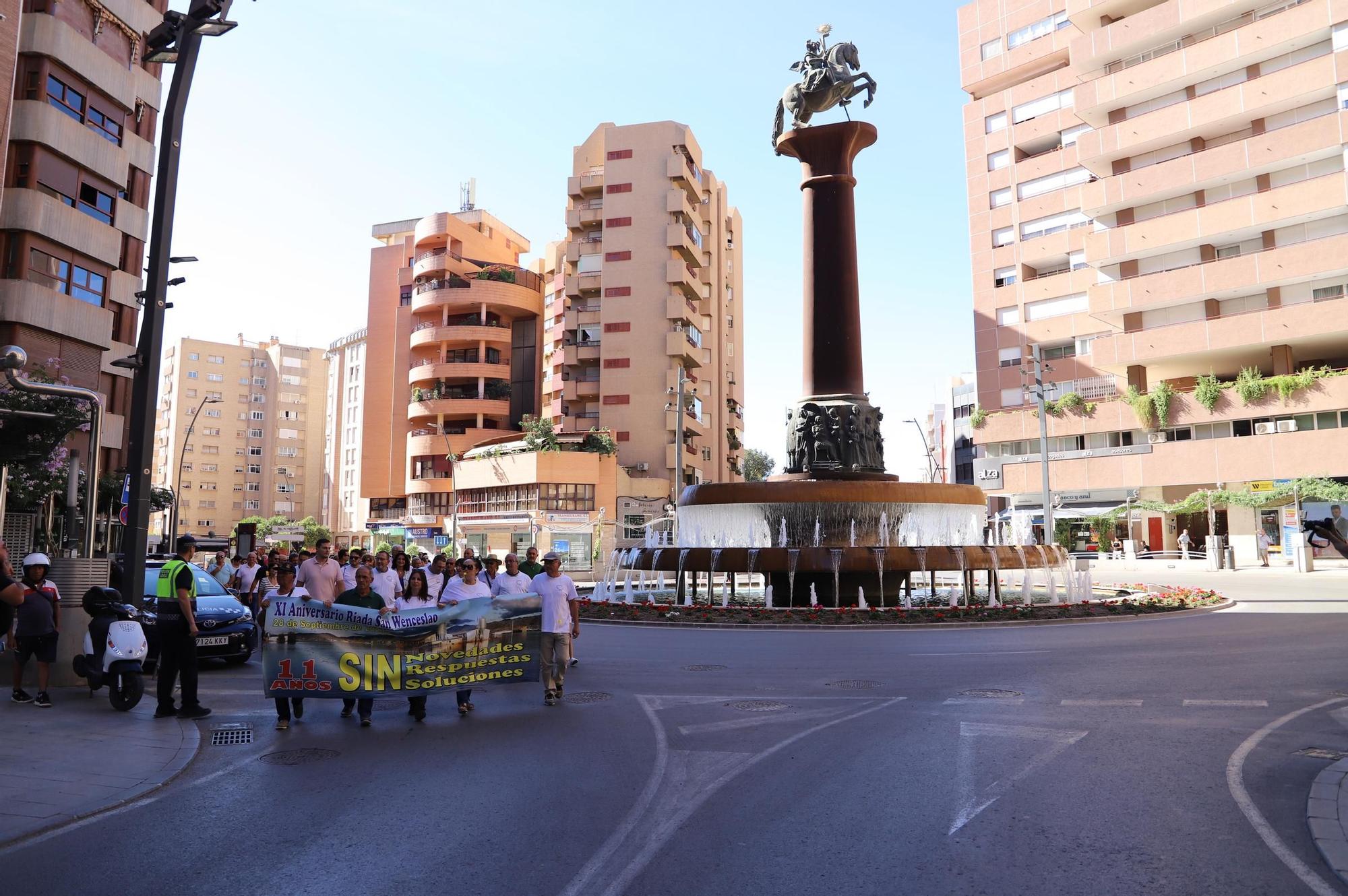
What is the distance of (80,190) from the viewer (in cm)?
3522

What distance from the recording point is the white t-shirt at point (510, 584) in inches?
417

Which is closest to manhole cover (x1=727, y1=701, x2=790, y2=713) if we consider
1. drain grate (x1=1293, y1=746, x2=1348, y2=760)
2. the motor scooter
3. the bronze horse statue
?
drain grate (x1=1293, y1=746, x2=1348, y2=760)

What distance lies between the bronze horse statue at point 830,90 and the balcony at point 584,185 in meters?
45.8

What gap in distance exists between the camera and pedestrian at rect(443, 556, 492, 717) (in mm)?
9711

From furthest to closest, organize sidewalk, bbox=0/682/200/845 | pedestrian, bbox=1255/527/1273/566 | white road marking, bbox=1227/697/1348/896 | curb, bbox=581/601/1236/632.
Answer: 1. pedestrian, bbox=1255/527/1273/566
2. curb, bbox=581/601/1236/632
3. sidewalk, bbox=0/682/200/845
4. white road marking, bbox=1227/697/1348/896

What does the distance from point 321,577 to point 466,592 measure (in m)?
2.89

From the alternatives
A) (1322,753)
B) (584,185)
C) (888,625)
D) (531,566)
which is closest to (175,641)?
(531,566)

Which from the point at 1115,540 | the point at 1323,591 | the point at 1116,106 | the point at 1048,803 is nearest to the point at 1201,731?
the point at 1048,803

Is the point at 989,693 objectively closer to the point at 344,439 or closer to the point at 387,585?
the point at 387,585

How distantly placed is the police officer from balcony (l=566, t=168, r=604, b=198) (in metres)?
63.1

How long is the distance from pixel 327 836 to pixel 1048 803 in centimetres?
433

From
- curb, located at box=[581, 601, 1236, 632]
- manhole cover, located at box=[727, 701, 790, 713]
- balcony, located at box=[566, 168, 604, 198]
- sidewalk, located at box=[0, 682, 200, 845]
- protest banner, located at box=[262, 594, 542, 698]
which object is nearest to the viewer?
sidewalk, located at box=[0, 682, 200, 845]

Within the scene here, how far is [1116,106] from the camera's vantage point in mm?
56094

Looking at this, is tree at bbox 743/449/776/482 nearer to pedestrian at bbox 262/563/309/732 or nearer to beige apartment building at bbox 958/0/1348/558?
beige apartment building at bbox 958/0/1348/558
